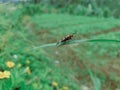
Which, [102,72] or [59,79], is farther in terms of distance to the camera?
[102,72]

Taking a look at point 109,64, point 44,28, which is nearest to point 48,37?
point 44,28

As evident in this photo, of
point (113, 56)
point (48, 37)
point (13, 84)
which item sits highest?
point (13, 84)

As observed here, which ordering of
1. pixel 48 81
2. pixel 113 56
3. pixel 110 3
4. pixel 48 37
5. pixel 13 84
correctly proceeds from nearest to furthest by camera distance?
pixel 13 84
pixel 48 81
pixel 113 56
pixel 48 37
pixel 110 3

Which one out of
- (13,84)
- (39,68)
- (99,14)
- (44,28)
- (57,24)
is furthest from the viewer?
(99,14)

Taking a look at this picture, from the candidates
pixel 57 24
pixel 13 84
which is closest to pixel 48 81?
pixel 13 84

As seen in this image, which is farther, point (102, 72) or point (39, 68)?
point (102, 72)

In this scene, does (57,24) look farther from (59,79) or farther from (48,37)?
(59,79)

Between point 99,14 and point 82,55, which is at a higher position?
point 82,55

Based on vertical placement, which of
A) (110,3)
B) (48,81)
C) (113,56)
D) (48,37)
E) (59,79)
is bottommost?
(110,3)

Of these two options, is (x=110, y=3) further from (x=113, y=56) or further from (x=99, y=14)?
(x=113, y=56)
